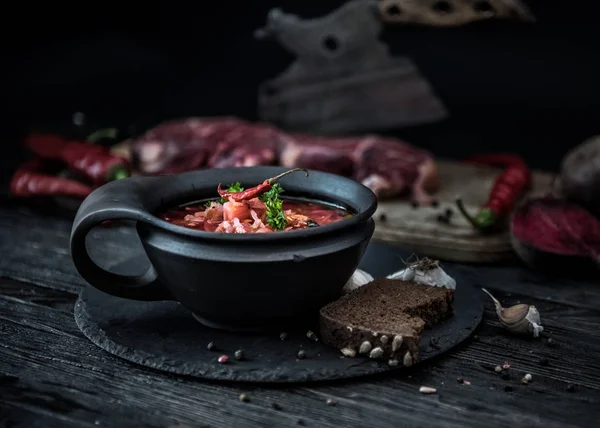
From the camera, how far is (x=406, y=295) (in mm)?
2586

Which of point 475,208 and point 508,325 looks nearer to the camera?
point 508,325

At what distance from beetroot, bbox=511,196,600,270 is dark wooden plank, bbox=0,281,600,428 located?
0.59m

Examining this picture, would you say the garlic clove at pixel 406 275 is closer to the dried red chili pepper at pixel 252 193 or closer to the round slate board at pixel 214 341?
the round slate board at pixel 214 341

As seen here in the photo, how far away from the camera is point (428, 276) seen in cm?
276

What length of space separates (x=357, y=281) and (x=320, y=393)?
556 millimetres

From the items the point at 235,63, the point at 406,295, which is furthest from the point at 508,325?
the point at 235,63

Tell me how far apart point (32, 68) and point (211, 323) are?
317 cm

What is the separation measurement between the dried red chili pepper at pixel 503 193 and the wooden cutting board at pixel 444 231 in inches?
2.2

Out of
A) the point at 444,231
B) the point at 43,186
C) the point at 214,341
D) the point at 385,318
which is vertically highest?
the point at 385,318

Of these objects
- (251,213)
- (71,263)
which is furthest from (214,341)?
(71,263)

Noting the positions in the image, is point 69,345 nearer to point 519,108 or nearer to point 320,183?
point 320,183

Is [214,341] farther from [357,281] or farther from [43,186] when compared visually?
[43,186]

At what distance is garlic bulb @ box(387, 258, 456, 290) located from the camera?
9.05 ft

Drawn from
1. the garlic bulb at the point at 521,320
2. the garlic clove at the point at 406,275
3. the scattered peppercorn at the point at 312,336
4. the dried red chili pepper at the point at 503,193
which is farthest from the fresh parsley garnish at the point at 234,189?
the dried red chili pepper at the point at 503,193
